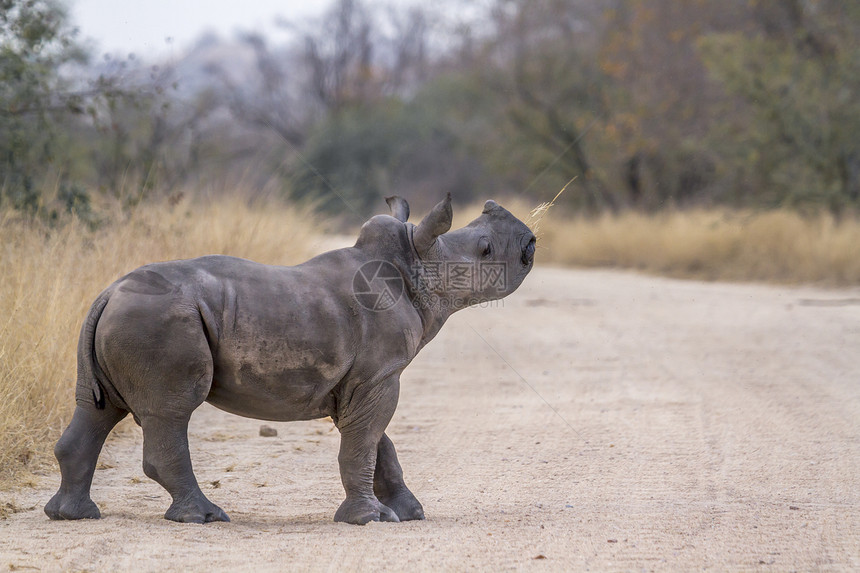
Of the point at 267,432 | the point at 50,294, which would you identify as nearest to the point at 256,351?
the point at 50,294

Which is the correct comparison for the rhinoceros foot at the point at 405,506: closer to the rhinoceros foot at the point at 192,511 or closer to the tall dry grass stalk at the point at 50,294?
the rhinoceros foot at the point at 192,511

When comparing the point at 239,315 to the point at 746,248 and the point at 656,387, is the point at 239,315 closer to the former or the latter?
the point at 656,387

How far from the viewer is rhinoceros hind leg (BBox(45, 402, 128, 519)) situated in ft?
13.2

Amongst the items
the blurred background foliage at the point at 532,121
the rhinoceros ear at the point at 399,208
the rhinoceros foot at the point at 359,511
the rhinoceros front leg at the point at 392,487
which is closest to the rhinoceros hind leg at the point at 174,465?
the rhinoceros foot at the point at 359,511

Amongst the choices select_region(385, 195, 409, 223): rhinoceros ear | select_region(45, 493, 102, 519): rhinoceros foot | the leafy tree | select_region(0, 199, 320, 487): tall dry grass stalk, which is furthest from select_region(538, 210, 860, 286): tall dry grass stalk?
select_region(45, 493, 102, 519): rhinoceros foot

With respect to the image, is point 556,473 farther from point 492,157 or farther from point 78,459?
point 492,157

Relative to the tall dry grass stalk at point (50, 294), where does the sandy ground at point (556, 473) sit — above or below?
below

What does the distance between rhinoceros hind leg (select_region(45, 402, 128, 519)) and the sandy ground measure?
0.29ft

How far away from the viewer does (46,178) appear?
32.1 ft

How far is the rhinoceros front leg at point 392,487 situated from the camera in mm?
4383

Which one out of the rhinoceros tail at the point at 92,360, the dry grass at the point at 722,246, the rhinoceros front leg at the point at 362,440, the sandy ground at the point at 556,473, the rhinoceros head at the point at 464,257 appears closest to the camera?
the sandy ground at the point at 556,473

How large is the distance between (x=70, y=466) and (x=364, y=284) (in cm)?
144

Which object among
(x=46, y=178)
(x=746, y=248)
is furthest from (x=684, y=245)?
(x=46, y=178)

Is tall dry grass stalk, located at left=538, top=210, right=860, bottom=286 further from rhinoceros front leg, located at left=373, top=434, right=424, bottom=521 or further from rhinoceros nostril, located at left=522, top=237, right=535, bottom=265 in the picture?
rhinoceros front leg, located at left=373, top=434, right=424, bottom=521
